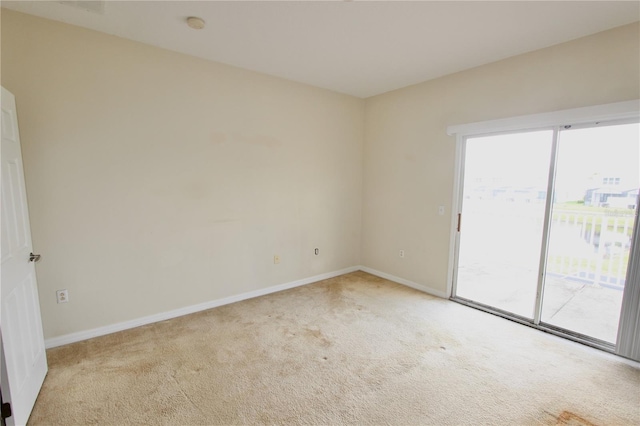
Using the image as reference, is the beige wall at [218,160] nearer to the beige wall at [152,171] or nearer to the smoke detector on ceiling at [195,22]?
the beige wall at [152,171]

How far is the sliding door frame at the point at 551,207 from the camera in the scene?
2330 millimetres

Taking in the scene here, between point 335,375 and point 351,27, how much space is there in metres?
2.77

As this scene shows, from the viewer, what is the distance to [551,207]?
9.16 feet

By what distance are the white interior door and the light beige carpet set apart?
0.59ft

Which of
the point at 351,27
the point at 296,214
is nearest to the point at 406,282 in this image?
the point at 296,214

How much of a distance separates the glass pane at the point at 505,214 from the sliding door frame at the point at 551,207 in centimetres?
6

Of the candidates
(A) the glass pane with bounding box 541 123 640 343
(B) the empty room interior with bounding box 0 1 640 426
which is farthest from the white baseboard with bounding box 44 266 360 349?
(A) the glass pane with bounding box 541 123 640 343

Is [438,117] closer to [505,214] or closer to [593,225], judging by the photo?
[505,214]

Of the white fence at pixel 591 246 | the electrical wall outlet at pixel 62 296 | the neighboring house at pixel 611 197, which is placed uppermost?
the neighboring house at pixel 611 197

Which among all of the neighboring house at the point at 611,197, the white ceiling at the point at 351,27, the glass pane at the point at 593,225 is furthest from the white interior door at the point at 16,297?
the neighboring house at the point at 611,197

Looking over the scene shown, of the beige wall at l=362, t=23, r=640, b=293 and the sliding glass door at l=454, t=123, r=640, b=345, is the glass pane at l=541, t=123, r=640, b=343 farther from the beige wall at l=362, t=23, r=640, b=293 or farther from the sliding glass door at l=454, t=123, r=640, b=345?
the beige wall at l=362, t=23, r=640, b=293

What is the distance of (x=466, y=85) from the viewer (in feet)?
10.7

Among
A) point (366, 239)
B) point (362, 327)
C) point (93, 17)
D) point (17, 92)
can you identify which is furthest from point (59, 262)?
point (366, 239)

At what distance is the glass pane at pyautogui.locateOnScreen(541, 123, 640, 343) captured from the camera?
7.91 feet
